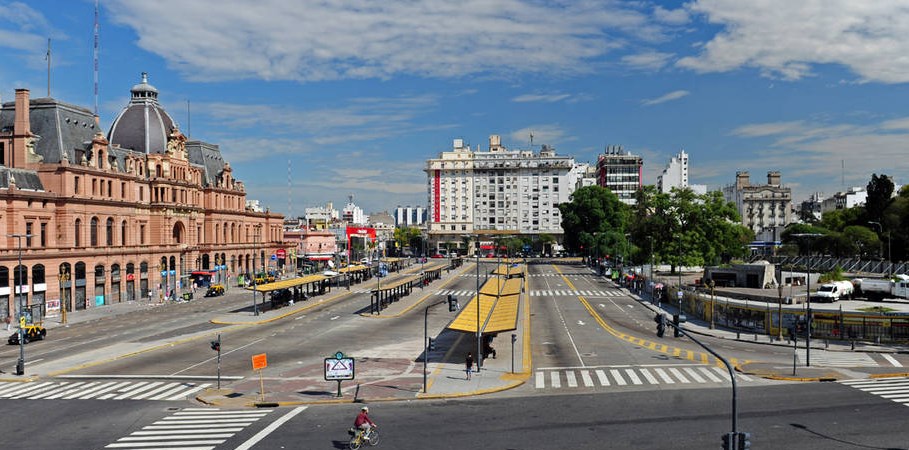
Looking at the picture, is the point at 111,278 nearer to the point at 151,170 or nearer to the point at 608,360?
the point at 151,170

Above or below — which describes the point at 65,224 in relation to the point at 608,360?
above

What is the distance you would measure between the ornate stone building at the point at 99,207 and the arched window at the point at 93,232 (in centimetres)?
12

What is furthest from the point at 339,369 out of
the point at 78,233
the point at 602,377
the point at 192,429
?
the point at 78,233

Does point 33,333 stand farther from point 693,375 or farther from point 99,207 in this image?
point 693,375

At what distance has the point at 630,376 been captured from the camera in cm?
3972

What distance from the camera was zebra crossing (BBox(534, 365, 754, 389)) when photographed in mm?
37969

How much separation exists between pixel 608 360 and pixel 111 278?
64.9 m

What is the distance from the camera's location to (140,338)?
5578cm

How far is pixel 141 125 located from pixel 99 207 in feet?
69.0

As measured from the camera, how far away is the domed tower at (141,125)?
9969 centimetres

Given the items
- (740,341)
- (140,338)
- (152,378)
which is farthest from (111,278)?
(740,341)

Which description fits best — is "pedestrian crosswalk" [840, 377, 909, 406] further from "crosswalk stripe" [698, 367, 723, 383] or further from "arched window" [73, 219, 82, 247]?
"arched window" [73, 219, 82, 247]

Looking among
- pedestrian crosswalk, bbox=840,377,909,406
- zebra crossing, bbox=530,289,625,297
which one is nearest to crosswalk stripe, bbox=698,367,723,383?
pedestrian crosswalk, bbox=840,377,909,406

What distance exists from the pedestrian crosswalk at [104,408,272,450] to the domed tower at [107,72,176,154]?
252ft
